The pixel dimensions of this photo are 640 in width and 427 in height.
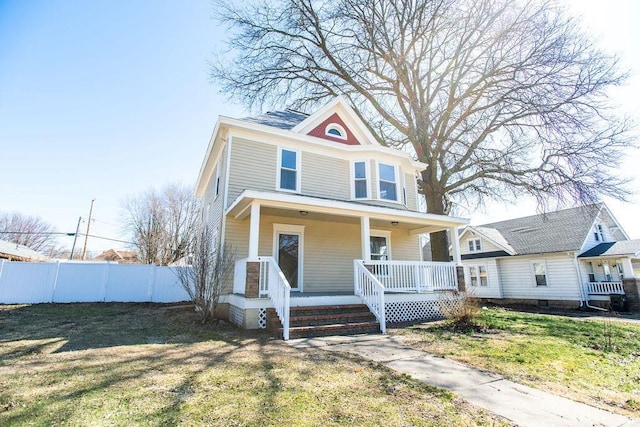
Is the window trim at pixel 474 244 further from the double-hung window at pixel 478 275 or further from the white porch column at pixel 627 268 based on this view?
the white porch column at pixel 627 268

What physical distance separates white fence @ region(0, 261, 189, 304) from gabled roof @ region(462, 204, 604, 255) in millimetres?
20438

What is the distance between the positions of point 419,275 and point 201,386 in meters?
8.11

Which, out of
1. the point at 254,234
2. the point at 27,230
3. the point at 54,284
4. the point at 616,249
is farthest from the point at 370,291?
the point at 27,230

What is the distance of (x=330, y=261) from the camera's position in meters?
11.4

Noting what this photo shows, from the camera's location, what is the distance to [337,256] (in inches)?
456

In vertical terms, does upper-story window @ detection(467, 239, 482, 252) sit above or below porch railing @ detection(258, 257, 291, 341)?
above

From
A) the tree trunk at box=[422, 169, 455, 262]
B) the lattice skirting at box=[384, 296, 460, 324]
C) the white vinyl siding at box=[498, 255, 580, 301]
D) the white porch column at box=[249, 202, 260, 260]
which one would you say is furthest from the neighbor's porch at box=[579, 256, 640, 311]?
the white porch column at box=[249, 202, 260, 260]

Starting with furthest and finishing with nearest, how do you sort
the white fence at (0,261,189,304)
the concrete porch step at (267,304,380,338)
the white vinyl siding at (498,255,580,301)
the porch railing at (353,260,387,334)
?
the white vinyl siding at (498,255,580,301)
the white fence at (0,261,189,304)
the porch railing at (353,260,387,334)
the concrete porch step at (267,304,380,338)

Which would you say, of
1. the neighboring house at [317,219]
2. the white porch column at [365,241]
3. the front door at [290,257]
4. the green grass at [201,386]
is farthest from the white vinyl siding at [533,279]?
the green grass at [201,386]

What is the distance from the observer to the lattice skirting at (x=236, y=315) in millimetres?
8164

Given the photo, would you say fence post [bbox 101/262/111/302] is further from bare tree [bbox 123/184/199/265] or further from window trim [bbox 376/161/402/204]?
bare tree [bbox 123/184/199/265]

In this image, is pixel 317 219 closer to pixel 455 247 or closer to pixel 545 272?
pixel 455 247

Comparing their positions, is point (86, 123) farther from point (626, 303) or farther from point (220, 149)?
point (626, 303)

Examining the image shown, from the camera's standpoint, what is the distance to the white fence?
12.1 meters
